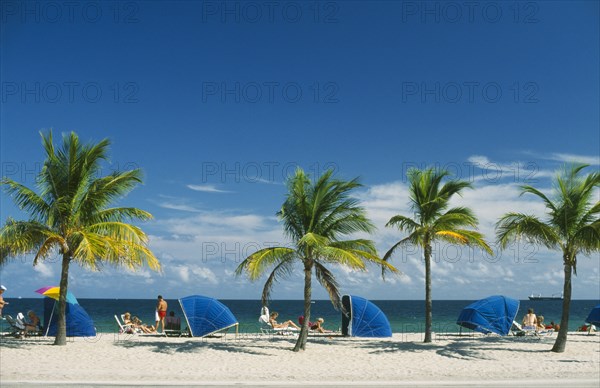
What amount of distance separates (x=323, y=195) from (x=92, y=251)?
7.43 meters

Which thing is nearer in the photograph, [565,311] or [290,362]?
[290,362]

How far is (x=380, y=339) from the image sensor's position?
23.5 m

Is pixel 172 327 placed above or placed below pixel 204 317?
below

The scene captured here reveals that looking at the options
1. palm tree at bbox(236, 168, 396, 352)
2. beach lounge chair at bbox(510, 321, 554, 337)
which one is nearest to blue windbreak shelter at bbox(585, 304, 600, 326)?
beach lounge chair at bbox(510, 321, 554, 337)

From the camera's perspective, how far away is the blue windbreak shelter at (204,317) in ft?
74.7

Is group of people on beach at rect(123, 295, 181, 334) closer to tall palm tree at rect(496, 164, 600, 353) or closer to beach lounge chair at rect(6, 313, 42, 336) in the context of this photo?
beach lounge chair at rect(6, 313, 42, 336)

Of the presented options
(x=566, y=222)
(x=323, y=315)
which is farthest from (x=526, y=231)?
(x=323, y=315)

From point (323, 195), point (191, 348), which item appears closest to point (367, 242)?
point (323, 195)

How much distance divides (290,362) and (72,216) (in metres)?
8.49

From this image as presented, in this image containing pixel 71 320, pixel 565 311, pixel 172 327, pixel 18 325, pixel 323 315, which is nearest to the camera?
pixel 565 311

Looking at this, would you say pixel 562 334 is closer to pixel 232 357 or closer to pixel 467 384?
pixel 467 384

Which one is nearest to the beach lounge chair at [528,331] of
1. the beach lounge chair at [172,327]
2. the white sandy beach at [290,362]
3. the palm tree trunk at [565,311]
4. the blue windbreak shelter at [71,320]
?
the white sandy beach at [290,362]

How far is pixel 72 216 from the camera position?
1845 cm

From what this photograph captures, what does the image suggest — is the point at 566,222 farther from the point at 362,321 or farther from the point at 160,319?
the point at 160,319
